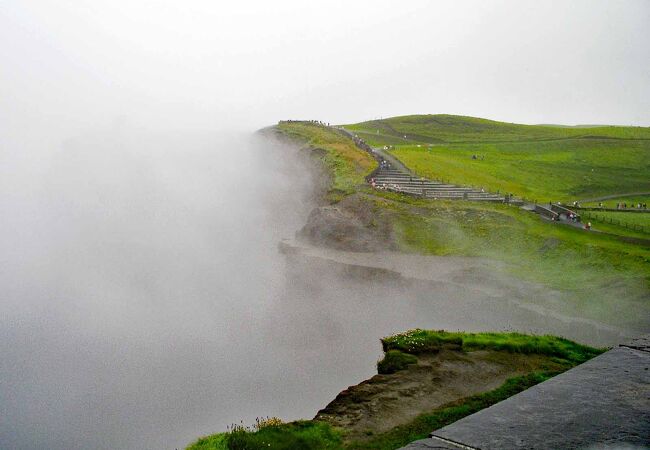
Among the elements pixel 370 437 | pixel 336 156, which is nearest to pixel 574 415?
pixel 370 437

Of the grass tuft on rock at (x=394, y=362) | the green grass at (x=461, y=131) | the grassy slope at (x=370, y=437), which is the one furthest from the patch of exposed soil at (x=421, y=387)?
the green grass at (x=461, y=131)

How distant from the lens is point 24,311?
23.6 metres

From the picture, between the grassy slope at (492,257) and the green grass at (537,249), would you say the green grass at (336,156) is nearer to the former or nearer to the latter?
the grassy slope at (492,257)

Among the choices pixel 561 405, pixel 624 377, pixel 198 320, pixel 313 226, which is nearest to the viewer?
pixel 561 405

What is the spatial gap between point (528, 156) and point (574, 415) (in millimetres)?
67016

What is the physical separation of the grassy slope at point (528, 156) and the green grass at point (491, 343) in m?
31.6

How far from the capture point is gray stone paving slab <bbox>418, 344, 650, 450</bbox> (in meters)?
4.12

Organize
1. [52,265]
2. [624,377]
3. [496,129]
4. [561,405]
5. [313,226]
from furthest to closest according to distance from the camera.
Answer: [496,129]
[313,226]
[52,265]
[624,377]
[561,405]

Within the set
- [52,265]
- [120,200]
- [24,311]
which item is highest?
[120,200]

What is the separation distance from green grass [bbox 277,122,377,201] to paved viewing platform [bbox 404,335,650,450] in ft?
116

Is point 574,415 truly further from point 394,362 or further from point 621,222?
point 621,222

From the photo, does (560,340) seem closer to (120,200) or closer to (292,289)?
(292,289)

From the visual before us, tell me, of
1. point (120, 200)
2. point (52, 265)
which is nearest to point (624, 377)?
point (52, 265)

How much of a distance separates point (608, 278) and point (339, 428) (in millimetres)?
19077
